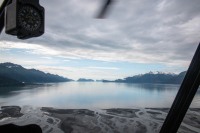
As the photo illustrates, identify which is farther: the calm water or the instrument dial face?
the calm water

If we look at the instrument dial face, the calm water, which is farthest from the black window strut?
the calm water

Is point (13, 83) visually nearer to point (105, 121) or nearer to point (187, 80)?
→ point (105, 121)

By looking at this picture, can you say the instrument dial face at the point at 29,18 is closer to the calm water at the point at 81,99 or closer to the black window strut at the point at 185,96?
the black window strut at the point at 185,96

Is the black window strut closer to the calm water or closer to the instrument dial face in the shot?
the instrument dial face

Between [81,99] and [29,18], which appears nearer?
[29,18]

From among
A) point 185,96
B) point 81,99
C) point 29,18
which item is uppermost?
point 29,18

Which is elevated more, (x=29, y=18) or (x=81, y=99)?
(x=29, y=18)

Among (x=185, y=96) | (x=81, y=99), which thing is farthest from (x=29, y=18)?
(x=81, y=99)

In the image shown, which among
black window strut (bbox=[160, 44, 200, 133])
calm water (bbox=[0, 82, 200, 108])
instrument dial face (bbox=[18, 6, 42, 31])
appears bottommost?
calm water (bbox=[0, 82, 200, 108])

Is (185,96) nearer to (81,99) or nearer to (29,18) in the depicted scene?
(29,18)

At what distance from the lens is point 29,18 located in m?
1.76

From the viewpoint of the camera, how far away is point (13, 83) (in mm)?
105875

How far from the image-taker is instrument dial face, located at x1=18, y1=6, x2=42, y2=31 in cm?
168

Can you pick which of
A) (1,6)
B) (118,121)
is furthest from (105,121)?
(1,6)
